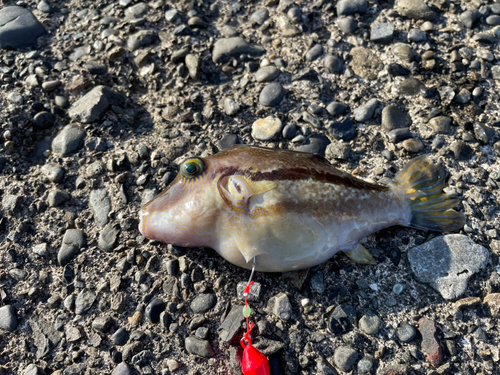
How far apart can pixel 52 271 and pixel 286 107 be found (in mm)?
2990

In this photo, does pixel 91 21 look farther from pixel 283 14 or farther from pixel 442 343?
pixel 442 343

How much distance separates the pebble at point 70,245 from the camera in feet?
12.5

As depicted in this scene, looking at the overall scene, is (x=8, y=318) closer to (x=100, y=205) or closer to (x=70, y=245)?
(x=70, y=245)

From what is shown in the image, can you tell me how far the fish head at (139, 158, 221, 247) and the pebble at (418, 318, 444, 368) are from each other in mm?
1917

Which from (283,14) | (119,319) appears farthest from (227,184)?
(283,14)

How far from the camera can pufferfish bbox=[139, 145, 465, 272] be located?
131 inches

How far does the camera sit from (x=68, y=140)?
176 inches

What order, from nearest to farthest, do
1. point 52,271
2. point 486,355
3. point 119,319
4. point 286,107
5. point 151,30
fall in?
1. point 486,355
2. point 119,319
3. point 52,271
4. point 286,107
5. point 151,30

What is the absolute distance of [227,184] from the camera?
3361 mm

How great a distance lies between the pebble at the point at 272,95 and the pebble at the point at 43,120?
2.46m

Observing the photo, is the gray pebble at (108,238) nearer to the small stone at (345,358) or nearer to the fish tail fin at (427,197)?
the small stone at (345,358)

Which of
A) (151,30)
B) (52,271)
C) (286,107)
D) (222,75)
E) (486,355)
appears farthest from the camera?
(151,30)

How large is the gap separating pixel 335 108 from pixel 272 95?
737 mm

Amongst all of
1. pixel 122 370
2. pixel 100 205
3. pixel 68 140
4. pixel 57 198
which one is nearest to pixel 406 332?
pixel 122 370
